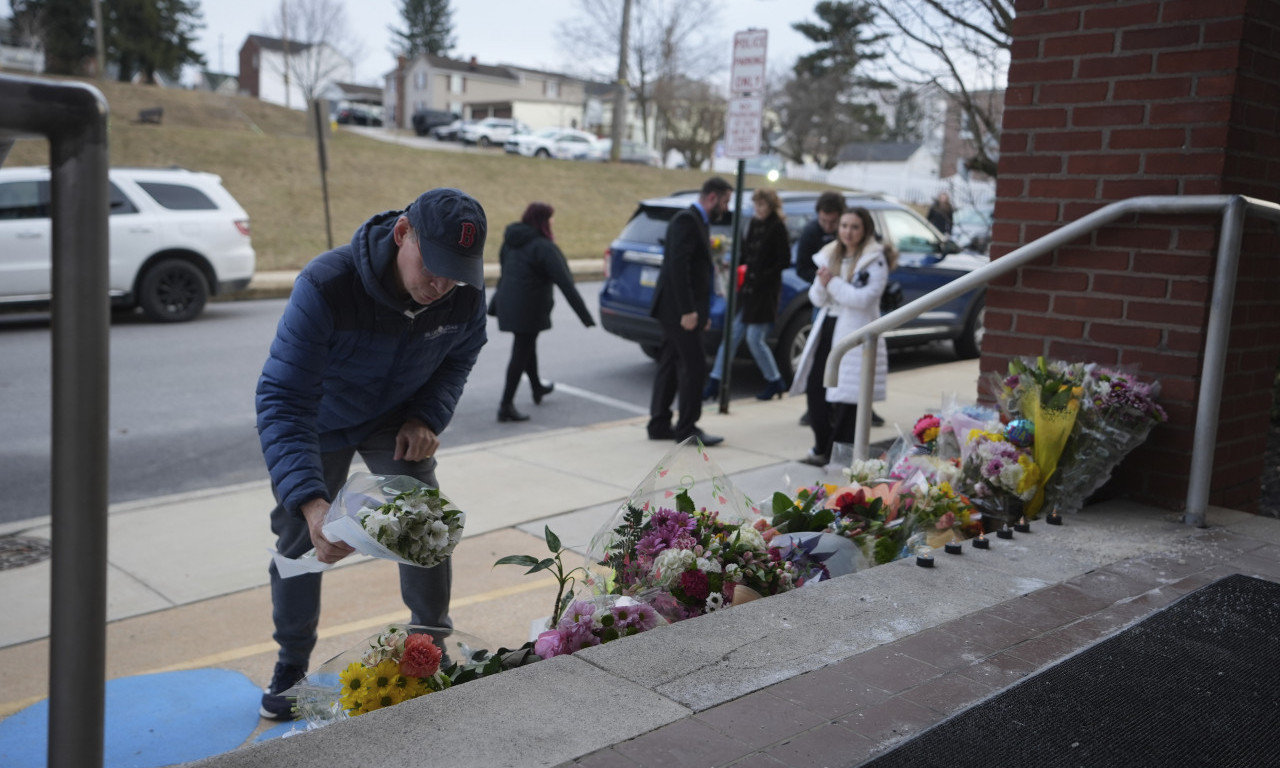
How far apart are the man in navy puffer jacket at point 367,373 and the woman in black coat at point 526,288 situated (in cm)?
484

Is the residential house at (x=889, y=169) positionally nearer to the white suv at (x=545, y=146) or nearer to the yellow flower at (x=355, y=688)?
the white suv at (x=545, y=146)

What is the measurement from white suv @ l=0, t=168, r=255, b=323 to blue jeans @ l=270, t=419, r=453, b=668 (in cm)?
1019

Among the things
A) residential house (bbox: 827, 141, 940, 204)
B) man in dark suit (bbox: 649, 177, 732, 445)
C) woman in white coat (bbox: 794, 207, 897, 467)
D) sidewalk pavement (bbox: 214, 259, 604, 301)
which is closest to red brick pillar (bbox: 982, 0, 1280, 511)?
woman in white coat (bbox: 794, 207, 897, 467)

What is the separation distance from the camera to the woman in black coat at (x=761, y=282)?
9094 mm

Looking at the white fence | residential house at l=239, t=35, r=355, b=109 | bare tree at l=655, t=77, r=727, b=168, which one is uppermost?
residential house at l=239, t=35, r=355, b=109

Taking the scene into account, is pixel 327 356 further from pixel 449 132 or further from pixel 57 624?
pixel 449 132

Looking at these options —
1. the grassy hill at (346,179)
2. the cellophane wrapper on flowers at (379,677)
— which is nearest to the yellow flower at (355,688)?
the cellophane wrapper on flowers at (379,677)

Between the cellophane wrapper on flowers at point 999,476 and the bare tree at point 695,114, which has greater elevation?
the bare tree at point 695,114

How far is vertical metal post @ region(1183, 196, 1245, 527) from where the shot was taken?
3.93m

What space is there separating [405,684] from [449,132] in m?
50.1

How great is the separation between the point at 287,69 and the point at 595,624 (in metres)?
61.8

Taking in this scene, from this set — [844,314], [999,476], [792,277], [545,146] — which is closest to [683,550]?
[999,476]

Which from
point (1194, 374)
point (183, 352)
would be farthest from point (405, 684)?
point (183, 352)

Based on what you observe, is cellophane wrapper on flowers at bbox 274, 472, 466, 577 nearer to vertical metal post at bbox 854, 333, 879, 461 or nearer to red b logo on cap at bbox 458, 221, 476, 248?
red b logo on cap at bbox 458, 221, 476, 248
